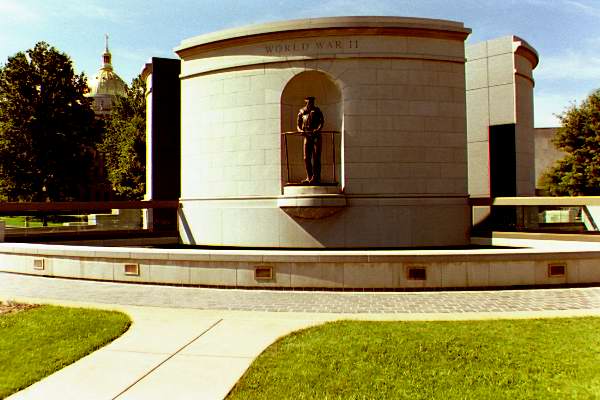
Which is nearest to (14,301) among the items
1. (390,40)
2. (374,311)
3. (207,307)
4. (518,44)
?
(207,307)

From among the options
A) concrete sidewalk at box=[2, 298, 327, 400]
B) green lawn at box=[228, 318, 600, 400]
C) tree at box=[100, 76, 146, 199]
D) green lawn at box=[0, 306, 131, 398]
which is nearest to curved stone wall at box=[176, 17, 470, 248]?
concrete sidewalk at box=[2, 298, 327, 400]

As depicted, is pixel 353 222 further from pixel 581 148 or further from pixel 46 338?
pixel 581 148

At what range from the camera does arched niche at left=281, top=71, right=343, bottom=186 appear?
17312 millimetres

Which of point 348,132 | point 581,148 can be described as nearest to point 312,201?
point 348,132

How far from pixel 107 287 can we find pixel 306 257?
541 centimetres

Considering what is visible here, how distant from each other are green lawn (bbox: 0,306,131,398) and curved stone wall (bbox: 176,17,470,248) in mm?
8845

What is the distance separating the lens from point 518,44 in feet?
64.7

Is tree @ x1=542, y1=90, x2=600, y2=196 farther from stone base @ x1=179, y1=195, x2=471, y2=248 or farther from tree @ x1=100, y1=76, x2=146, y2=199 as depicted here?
tree @ x1=100, y1=76, x2=146, y2=199

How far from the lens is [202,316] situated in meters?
8.77

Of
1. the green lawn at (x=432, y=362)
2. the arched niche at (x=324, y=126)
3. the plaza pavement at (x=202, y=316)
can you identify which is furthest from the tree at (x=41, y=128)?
the green lawn at (x=432, y=362)

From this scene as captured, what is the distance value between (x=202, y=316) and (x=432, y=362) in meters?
4.62

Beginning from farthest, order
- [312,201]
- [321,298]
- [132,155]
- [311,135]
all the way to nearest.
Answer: [132,155], [311,135], [312,201], [321,298]

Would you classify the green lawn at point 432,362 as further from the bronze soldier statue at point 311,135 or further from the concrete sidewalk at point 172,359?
the bronze soldier statue at point 311,135

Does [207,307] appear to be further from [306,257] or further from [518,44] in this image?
[518,44]
